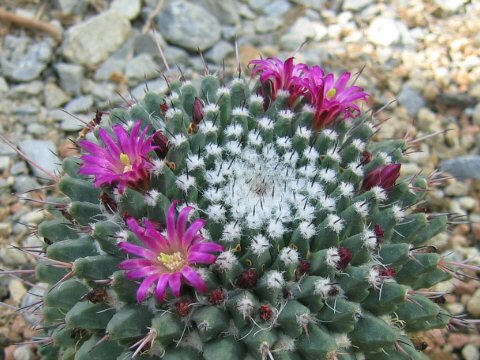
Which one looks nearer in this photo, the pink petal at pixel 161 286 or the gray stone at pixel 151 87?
the pink petal at pixel 161 286

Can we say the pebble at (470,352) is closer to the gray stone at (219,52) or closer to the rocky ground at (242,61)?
the rocky ground at (242,61)

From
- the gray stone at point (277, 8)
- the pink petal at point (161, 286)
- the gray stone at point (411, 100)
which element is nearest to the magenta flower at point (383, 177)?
the pink petal at point (161, 286)

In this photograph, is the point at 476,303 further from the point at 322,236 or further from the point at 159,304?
the point at 159,304

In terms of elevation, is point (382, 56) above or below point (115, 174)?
below

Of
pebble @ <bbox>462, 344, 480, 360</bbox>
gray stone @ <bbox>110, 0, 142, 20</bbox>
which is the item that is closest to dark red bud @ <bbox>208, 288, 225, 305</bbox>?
pebble @ <bbox>462, 344, 480, 360</bbox>

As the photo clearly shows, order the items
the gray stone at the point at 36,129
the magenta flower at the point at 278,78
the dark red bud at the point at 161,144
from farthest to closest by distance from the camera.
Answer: the gray stone at the point at 36,129 → the magenta flower at the point at 278,78 → the dark red bud at the point at 161,144

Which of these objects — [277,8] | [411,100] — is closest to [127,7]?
[277,8]

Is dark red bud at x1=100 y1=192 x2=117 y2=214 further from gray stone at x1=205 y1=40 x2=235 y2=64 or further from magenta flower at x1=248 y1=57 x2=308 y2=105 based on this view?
gray stone at x1=205 y1=40 x2=235 y2=64

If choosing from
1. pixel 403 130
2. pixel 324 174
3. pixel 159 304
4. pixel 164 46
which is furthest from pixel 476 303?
pixel 164 46
